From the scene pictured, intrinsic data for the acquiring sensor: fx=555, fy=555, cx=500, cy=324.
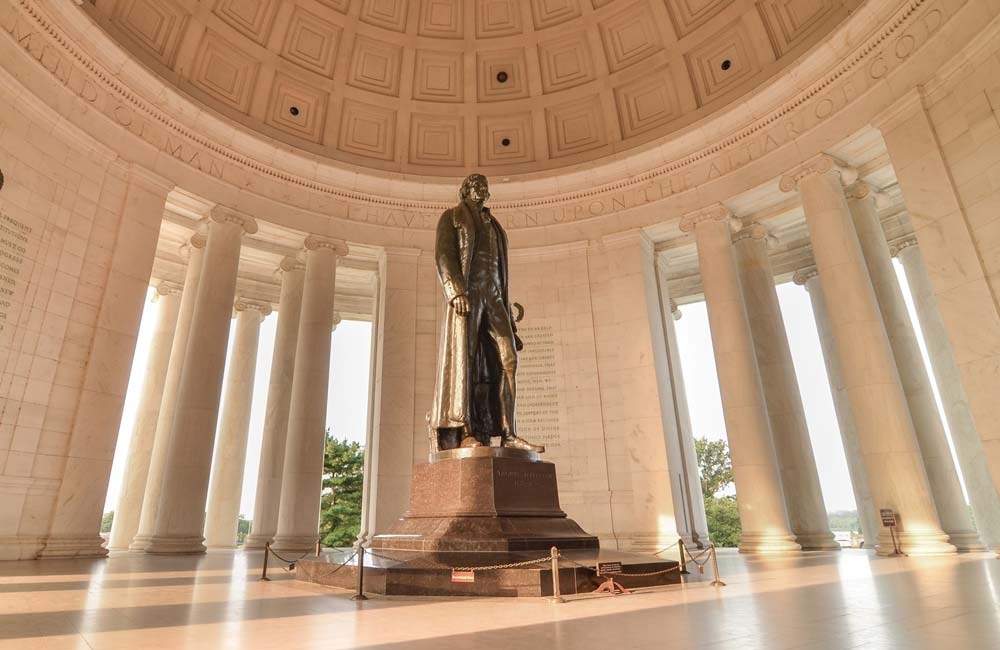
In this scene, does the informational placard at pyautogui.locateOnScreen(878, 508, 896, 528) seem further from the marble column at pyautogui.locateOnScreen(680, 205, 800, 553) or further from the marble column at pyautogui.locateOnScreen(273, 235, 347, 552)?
the marble column at pyautogui.locateOnScreen(273, 235, 347, 552)

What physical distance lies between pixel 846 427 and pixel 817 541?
562 cm

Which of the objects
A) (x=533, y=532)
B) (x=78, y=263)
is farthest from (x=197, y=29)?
(x=533, y=532)

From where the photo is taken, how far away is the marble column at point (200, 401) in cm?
1465

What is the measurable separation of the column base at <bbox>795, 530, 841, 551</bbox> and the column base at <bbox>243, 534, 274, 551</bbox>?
1663 centimetres

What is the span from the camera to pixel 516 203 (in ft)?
71.0

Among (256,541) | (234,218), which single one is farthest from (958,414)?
(234,218)

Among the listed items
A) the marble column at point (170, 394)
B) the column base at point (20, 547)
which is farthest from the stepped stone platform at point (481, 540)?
the marble column at point (170, 394)

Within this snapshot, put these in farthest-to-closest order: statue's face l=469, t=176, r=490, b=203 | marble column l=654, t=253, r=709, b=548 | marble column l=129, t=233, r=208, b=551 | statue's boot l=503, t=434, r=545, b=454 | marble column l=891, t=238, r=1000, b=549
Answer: marble column l=129, t=233, r=208, b=551, marble column l=654, t=253, r=709, b=548, marble column l=891, t=238, r=1000, b=549, statue's face l=469, t=176, r=490, b=203, statue's boot l=503, t=434, r=545, b=454

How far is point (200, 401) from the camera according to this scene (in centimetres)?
1573

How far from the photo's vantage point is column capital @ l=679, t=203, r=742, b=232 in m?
18.1

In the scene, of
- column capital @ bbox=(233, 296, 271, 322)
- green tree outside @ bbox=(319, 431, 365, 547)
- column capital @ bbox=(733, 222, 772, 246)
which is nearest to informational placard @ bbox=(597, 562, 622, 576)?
column capital @ bbox=(733, 222, 772, 246)

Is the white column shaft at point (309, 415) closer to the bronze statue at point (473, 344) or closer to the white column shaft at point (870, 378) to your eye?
the bronze statue at point (473, 344)

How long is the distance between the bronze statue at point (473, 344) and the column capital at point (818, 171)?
37.2 feet

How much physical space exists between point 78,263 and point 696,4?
69.4 ft
